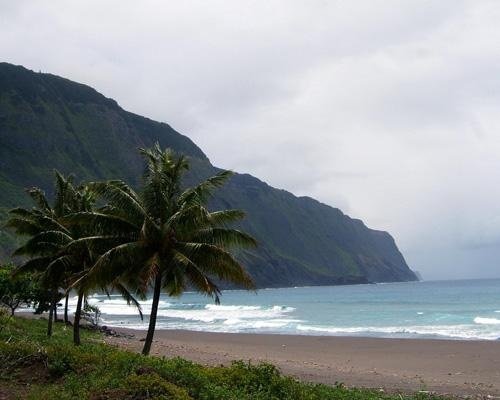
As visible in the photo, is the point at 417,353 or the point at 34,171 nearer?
the point at 417,353

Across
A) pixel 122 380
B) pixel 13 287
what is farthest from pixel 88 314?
pixel 122 380

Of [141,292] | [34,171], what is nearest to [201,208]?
[141,292]

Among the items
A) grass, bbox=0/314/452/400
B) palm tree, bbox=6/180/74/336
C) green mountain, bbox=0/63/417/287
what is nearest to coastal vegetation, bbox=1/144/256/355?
grass, bbox=0/314/452/400

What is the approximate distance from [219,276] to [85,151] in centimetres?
13480

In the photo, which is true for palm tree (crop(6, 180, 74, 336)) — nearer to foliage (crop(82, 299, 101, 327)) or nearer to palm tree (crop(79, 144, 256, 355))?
palm tree (crop(79, 144, 256, 355))

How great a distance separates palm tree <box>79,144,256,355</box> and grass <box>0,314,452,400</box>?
2410 millimetres

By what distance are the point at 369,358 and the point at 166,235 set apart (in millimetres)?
15277

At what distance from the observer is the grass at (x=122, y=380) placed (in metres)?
8.58

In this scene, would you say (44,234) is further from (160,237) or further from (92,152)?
(92,152)

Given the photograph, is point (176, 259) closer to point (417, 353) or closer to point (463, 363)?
point (463, 363)

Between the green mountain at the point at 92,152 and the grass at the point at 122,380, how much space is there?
73.1m

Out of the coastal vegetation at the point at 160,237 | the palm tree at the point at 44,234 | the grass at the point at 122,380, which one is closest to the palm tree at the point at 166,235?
the coastal vegetation at the point at 160,237

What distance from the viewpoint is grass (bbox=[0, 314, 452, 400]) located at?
8.58m

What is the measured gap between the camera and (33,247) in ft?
64.6
